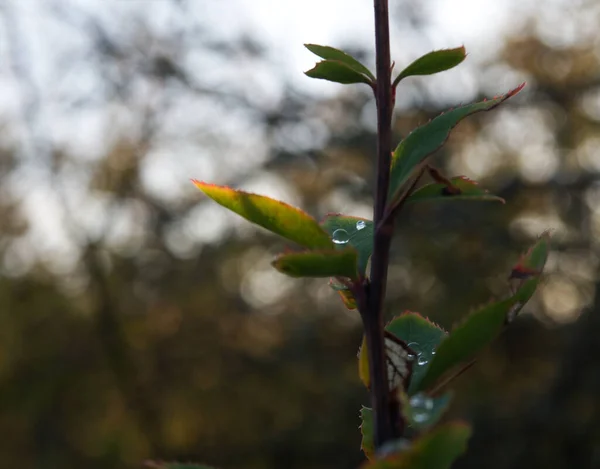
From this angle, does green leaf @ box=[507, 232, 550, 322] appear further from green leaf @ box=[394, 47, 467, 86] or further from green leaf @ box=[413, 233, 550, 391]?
green leaf @ box=[394, 47, 467, 86]

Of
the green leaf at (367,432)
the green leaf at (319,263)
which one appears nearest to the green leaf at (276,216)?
the green leaf at (319,263)

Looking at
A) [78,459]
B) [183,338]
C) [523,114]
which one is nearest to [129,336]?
[183,338]

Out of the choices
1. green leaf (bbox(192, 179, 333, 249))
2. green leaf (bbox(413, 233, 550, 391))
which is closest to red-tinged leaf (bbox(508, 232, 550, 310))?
green leaf (bbox(413, 233, 550, 391))

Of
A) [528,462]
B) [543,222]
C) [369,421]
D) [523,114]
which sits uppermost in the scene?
[369,421]

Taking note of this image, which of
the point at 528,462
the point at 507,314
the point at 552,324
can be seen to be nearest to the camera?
the point at 507,314

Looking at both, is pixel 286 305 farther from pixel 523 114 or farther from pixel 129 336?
pixel 523 114
